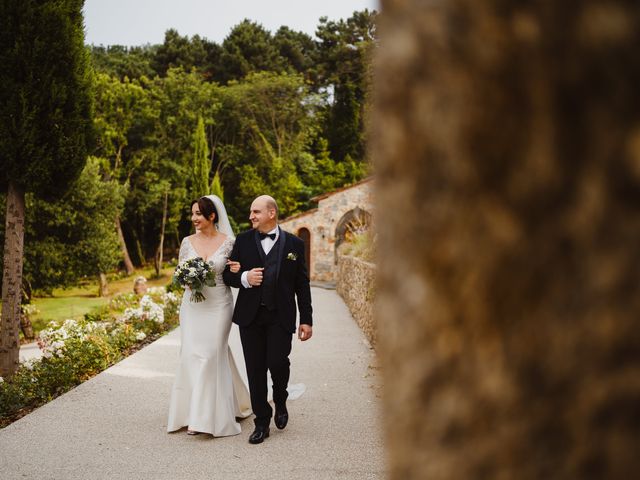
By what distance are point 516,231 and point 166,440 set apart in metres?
4.95

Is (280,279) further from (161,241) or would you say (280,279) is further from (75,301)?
(161,241)

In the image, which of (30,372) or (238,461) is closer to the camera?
(238,461)

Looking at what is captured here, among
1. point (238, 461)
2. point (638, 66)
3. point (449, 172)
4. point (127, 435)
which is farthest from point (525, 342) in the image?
point (127, 435)

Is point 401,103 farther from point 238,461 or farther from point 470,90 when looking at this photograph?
point 238,461

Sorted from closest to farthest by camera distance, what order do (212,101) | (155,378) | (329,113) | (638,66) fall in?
(638,66) < (155,378) < (212,101) < (329,113)

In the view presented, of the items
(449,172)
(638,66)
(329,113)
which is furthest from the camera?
(329,113)

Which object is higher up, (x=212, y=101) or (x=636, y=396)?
(x=212, y=101)

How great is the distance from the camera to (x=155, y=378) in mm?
7387

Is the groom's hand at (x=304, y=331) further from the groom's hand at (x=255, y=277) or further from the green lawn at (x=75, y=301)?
the green lawn at (x=75, y=301)

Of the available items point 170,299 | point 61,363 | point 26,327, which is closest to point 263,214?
point 61,363

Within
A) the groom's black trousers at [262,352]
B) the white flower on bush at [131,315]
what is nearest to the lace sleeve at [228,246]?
the groom's black trousers at [262,352]

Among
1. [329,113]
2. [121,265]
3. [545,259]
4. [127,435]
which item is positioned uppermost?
[329,113]

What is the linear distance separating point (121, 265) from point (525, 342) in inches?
1522

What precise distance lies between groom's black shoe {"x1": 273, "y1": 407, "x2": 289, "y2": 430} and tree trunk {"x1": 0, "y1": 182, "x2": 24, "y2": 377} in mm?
4650
